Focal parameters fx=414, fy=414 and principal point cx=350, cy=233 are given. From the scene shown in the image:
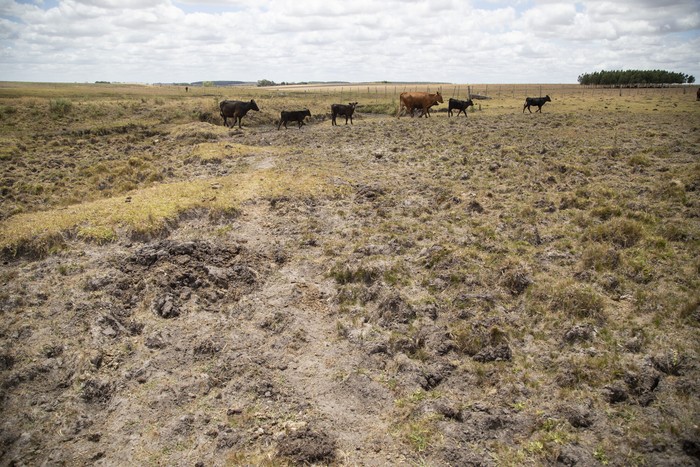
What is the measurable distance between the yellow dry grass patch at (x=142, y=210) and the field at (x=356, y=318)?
3.1 inches

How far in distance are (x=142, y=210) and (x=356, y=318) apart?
24.3 ft

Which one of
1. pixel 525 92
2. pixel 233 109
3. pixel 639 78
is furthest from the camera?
pixel 639 78

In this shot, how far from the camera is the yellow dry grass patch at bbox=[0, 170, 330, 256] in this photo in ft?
32.6

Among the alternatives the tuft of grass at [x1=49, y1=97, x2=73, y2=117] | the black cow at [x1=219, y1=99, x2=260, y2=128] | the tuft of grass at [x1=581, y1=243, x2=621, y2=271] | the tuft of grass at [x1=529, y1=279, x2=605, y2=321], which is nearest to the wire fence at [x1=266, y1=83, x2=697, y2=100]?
the black cow at [x1=219, y1=99, x2=260, y2=128]

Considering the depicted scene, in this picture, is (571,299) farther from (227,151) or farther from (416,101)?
(416,101)

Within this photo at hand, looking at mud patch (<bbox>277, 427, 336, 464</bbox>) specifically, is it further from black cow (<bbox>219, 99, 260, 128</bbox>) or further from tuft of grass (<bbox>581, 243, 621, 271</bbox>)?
black cow (<bbox>219, 99, 260, 128</bbox>)

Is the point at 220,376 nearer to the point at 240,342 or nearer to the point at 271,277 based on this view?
the point at 240,342

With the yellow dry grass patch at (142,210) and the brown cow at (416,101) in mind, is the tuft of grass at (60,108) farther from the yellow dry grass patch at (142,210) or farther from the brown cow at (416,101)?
the brown cow at (416,101)

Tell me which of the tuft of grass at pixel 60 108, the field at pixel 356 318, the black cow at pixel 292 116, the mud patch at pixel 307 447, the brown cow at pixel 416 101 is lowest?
the mud patch at pixel 307 447

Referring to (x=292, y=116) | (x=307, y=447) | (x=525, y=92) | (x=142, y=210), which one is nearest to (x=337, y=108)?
(x=292, y=116)

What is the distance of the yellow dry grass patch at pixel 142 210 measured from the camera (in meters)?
9.92

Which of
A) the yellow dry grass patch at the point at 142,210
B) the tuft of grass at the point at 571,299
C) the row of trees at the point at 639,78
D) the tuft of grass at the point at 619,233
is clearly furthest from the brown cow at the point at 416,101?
the row of trees at the point at 639,78

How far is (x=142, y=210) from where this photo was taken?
1161cm

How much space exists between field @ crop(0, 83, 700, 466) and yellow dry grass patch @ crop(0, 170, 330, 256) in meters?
0.08
